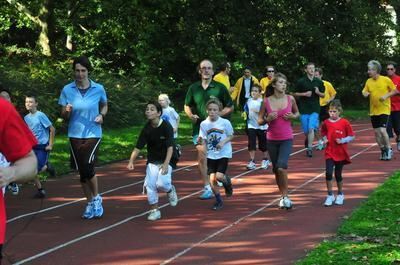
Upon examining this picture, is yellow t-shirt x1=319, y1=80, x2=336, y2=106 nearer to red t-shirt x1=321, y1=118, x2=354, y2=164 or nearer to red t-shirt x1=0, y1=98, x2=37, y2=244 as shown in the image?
red t-shirt x1=321, y1=118, x2=354, y2=164

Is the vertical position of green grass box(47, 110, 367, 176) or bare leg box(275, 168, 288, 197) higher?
green grass box(47, 110, 367, 176)

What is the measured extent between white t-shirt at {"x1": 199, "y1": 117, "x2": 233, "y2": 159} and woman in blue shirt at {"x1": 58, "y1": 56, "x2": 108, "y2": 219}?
158 cm

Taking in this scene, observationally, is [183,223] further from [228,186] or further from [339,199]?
[339,199]

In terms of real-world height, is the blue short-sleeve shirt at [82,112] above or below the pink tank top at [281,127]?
above

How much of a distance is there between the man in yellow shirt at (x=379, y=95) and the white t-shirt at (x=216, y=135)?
503cm

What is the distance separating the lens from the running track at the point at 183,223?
6602 millimetres

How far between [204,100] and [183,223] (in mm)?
2305

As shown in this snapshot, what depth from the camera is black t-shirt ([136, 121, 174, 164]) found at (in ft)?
27.7

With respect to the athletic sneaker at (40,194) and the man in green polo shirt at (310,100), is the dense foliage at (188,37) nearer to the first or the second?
the man in green polo shirt at (310,100)

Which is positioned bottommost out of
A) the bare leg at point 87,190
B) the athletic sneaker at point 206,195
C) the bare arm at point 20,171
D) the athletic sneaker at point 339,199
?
the athletic sneaker at point 339,199

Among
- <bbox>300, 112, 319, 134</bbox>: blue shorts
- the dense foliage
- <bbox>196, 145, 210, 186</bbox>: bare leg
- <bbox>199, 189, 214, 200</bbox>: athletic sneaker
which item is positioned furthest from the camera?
the dense foliage

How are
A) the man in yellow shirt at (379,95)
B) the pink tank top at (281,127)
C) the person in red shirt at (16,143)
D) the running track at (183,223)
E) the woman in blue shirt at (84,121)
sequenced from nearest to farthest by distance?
the person in red shirt at (16,143)
the running track at (183,223)
the woman in blue shirt at (84,121)
the pink tank top at (281,127)
the man in yellow shirt at (379,95)

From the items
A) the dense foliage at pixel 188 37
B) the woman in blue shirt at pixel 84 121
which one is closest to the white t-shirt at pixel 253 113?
the woman in blue shirt at pixel 84 121

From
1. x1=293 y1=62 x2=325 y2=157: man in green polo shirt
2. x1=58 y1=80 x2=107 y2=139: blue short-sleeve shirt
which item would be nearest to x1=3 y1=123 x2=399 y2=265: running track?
x1=58 y1=80 x2=107 y2=139: blue short-sleeve shirt
